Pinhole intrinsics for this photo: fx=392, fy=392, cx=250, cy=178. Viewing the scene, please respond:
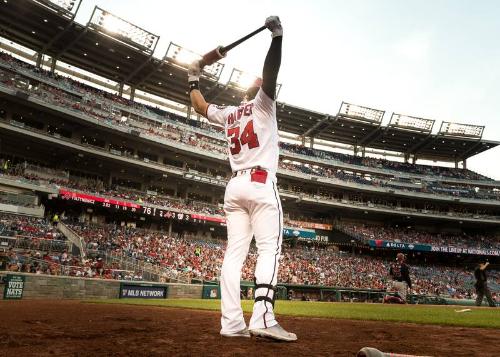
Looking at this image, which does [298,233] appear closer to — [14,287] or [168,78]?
[168,78]

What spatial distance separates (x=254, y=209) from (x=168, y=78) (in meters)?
42.0

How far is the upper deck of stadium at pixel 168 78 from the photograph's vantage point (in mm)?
35000

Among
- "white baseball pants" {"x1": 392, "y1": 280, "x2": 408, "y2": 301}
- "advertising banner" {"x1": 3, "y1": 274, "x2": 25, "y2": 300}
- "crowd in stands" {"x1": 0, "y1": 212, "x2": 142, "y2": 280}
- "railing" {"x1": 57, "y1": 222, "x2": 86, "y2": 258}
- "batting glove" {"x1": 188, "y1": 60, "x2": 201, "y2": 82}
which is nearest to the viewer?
"batting glove" {"x1": 188, "y1": 60, "x2": 201, "y2": 82}

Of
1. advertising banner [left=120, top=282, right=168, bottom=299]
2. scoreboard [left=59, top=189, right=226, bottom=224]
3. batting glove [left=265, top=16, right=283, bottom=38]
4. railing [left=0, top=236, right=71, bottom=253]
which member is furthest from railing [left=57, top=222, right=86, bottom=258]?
batting glove [left=265, top=16, right=283, bottom=38]

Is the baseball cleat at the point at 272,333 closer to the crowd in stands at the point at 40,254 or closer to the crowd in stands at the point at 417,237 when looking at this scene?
the crowd in stands at the point at 40,254

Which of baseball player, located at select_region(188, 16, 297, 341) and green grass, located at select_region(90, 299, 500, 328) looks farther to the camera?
green grass, located at select_region(90, 299, 500, 328)

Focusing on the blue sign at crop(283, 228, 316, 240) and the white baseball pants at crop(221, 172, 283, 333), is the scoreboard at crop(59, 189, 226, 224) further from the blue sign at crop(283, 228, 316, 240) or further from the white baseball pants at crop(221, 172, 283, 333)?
the white baseball pants at crop(221, 172, 283, 333)

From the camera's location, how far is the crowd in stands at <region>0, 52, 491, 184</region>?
1329 inches

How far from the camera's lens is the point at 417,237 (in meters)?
48.5

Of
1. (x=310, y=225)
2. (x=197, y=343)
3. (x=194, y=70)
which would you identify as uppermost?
(x=310, y=225)

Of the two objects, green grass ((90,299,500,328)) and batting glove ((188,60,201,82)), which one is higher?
batting glove ((188,60,201,82))

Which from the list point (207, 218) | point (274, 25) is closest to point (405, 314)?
point (274, 25)

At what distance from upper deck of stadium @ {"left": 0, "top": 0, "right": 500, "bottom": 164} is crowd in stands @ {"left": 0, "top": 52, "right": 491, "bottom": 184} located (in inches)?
105

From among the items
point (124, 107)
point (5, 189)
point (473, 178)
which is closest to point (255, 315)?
point (5, 189)
